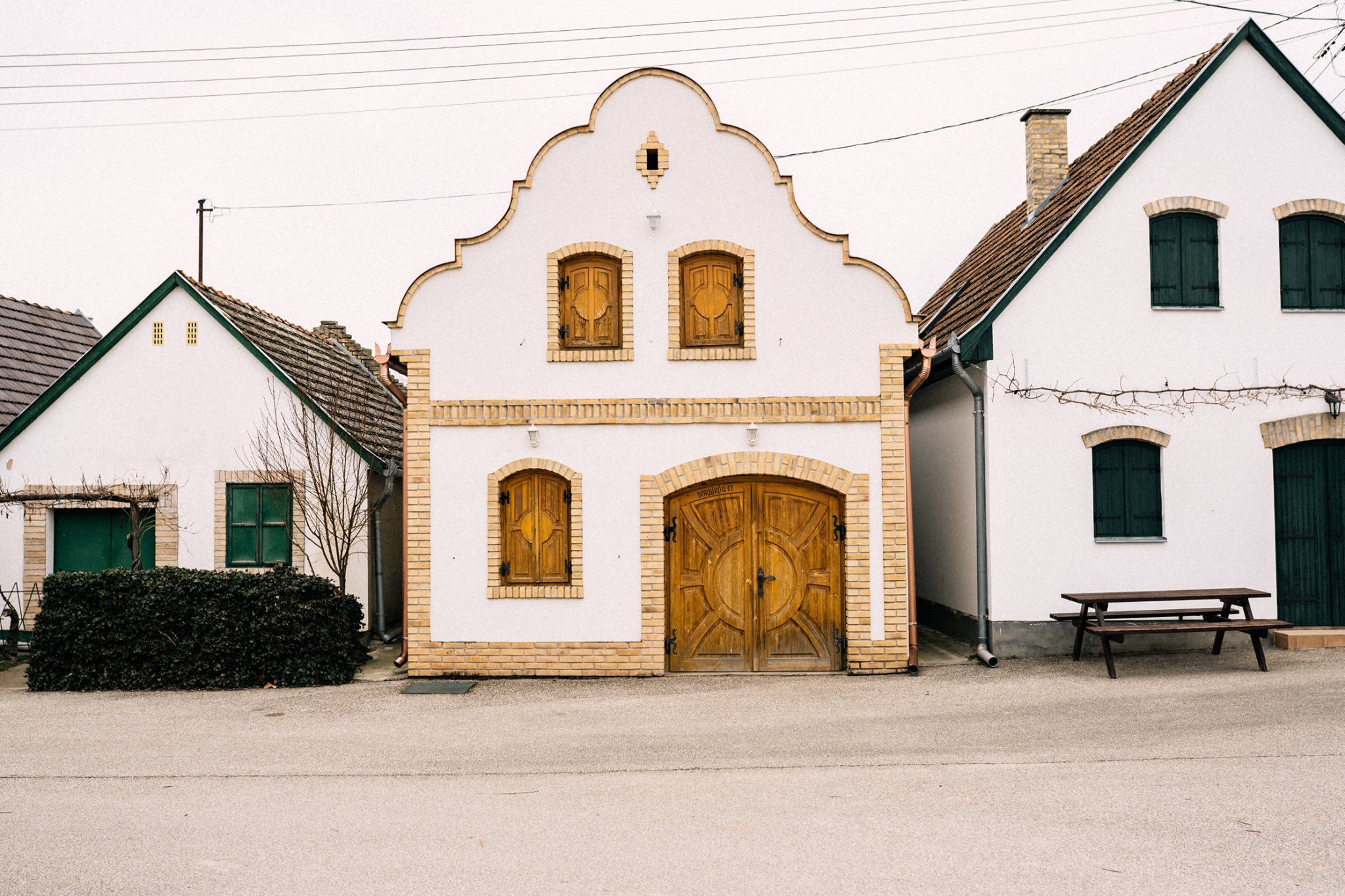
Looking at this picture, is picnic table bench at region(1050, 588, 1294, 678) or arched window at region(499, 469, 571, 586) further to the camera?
arched window at region(499, 469, 571, 586)

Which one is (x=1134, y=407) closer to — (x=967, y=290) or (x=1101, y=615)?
→ (x=1101, y=615)

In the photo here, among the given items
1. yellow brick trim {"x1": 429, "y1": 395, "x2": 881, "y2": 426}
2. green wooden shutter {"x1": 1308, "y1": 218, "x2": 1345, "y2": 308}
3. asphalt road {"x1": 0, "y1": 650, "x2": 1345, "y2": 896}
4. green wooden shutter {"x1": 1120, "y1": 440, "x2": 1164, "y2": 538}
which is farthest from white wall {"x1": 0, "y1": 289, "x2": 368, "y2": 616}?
green wooden shutter {"x1": 1308, "y1": 218, "x2": 1345, "y2": 308}

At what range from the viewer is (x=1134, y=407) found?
1241cm

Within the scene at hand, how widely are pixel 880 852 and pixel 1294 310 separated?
398 inches

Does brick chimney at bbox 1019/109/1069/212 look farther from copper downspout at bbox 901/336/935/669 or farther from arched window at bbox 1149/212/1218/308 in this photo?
copper downspout at bbox 901/336/935/669

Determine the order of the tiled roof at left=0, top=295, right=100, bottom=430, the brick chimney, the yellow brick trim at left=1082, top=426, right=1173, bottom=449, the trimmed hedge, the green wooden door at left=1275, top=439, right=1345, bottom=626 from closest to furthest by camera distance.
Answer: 1. the trimmed hedge
2. the yellow brick trim at left=1082, top=426, right=1173, bottom=449
3. the green wooden door at left=1275, top=439, right=1345, bottom=626
4. the brick chimney
5. the tiled roof at left=0, top=295, right=100, bottom=430

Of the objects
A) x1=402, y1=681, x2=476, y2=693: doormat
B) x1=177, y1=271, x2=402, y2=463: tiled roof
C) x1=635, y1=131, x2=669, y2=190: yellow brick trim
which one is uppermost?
x1=635, y1=131, x2=669, y2=190: yellow brick trim

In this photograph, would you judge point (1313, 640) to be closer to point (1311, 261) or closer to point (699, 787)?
point (1311, 261)

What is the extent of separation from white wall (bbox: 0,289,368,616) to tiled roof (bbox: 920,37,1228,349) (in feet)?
30.2

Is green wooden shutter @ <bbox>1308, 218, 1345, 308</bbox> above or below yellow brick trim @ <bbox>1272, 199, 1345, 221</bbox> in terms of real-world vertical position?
below

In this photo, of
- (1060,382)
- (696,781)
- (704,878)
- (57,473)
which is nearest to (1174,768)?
(696,781)

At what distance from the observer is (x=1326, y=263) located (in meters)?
12.6

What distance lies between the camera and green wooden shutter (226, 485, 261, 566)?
1411 cm

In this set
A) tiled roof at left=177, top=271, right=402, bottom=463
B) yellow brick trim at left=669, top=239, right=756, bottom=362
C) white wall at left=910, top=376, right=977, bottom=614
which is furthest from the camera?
tiled roof at left=177, top=271, right=402, bottom=463
